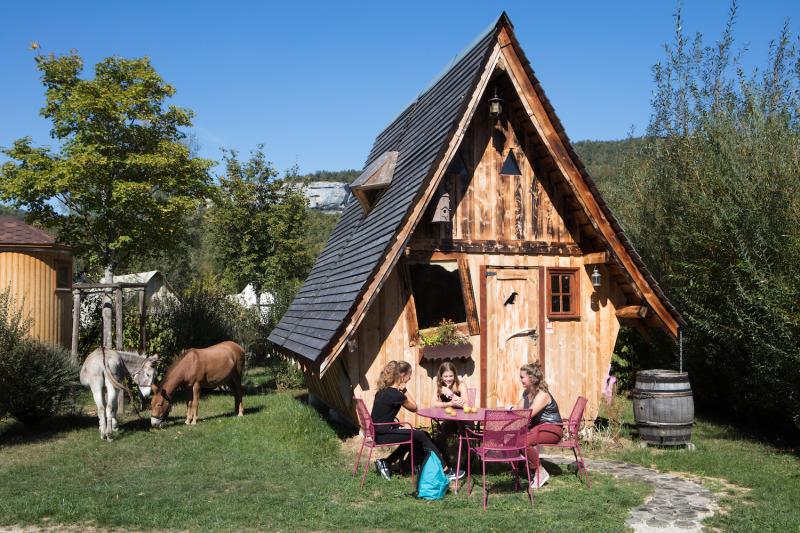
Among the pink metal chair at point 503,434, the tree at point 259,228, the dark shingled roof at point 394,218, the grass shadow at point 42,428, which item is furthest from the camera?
the tree at point 259,228

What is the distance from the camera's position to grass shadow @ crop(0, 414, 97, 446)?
41.6ft

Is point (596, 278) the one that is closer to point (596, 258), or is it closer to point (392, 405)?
point (596, 258)

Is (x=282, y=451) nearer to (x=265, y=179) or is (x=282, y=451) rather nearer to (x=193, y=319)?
(x=193, y=319)

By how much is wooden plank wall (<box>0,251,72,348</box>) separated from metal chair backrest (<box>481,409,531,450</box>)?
1347 centimetres

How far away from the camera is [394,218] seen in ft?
37.6

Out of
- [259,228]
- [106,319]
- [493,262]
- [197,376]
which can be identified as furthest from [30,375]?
[259,228]

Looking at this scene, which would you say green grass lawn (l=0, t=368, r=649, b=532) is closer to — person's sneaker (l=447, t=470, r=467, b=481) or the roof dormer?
person's sneaker (l=447, t=470, r=467, b=481)

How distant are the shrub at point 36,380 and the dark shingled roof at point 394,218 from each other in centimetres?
427

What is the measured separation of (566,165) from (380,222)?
340cm

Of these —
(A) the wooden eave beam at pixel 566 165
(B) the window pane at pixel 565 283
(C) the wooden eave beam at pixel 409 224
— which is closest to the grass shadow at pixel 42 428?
(C) the wooden eave beam at pixel 409 224

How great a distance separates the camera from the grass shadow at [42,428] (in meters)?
12.7

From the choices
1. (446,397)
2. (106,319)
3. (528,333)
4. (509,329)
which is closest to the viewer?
(446,397)

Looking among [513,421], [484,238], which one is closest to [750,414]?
[484,238]

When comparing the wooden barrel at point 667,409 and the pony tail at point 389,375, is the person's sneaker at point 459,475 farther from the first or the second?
the wooden barrel at point 667,409
